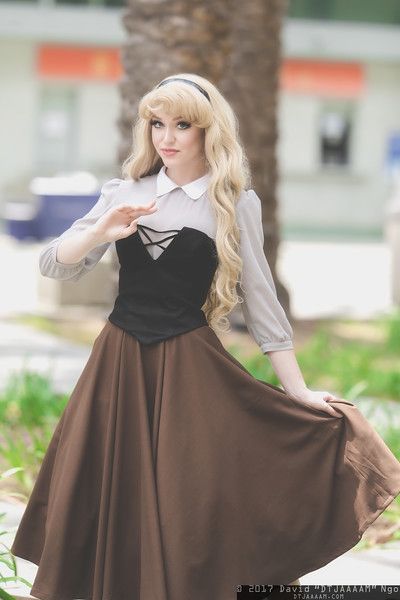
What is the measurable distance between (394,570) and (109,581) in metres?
1.29

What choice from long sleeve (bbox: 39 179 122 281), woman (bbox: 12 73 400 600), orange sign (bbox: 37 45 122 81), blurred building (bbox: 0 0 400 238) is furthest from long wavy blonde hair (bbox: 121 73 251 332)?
orange sign (bbox: 37 45 122 81)

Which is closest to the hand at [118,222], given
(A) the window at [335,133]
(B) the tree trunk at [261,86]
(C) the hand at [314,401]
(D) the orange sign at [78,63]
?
(C) the hand at [314,401]

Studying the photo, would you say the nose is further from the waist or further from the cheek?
the waist

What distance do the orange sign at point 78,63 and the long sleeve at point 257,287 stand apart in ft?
74.2

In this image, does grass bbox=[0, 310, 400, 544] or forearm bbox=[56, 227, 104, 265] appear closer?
forearm bbox=[56, 227, 104, 265]

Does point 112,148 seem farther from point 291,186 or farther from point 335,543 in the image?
point 335,543

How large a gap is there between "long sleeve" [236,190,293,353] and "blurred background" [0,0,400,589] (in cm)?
99

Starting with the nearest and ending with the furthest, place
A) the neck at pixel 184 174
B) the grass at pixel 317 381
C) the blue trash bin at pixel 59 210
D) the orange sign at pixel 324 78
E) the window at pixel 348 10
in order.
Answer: the neck at pixel 184 174
the grass at pixel 317 381
the blue trash bin at pixel 59 210
the orange sign at pixel 324 78
the window at pixel 348 10

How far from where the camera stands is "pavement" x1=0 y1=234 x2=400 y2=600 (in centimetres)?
451

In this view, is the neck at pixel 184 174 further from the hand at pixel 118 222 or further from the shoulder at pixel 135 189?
the hand at pixel 118 222

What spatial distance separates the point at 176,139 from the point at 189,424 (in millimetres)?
796

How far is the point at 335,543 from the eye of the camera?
3.78m

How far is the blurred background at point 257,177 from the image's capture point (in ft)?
23.8

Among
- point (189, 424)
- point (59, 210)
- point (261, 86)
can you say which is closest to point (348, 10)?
point (59, 210)
